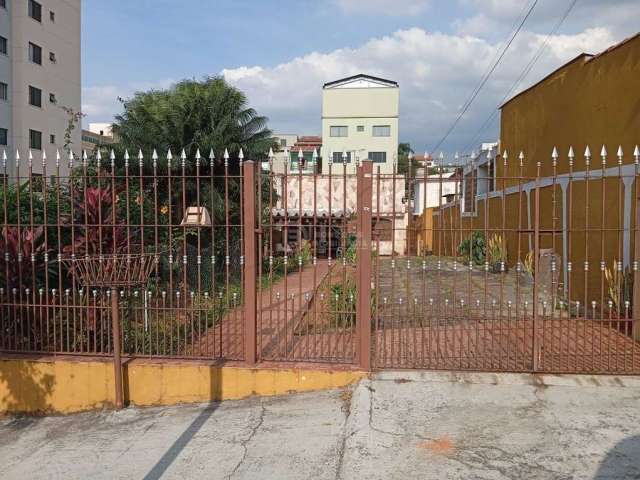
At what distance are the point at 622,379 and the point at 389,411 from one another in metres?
2.21

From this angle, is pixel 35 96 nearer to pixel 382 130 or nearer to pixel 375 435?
pixel 382 130

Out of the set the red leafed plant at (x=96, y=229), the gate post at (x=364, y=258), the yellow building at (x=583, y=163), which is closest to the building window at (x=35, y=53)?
the yellow building at (x=583, y=163)

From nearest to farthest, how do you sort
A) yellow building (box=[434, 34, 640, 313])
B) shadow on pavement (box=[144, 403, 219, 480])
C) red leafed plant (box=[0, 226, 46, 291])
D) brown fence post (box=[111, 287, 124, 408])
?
1. shadow on pavement (box=[144, 403, 219, 480])
2. brown fence post (box=[111, 287, 124, 408])
3. red leafed plant (box=[0, 226, 46, 291])
4. yellow building (box=[434, 34, 640, 313])

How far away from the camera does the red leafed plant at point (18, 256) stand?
545 cm

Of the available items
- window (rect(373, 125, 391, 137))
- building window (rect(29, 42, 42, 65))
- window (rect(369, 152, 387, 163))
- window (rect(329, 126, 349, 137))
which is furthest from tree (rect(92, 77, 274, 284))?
window (rect(373, 125, 391, 137))

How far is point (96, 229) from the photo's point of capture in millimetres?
5758

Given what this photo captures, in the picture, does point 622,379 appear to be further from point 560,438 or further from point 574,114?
point 574,114

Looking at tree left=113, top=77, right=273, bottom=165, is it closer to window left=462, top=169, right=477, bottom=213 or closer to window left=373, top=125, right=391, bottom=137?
window left=462, top=169, right=477, bottom=213

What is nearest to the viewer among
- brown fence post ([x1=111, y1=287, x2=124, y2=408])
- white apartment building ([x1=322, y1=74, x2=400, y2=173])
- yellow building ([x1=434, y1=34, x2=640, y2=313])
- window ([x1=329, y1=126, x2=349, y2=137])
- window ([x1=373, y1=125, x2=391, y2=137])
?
brown fence post ([x1=111, y1=287, x2=124, y2=408])

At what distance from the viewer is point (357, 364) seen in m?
4.97

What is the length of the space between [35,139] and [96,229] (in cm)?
2726

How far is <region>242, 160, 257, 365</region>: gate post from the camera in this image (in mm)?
4930

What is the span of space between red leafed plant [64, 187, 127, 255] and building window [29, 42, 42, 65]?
2746cm

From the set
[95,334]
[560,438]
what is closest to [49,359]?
[95,334]
